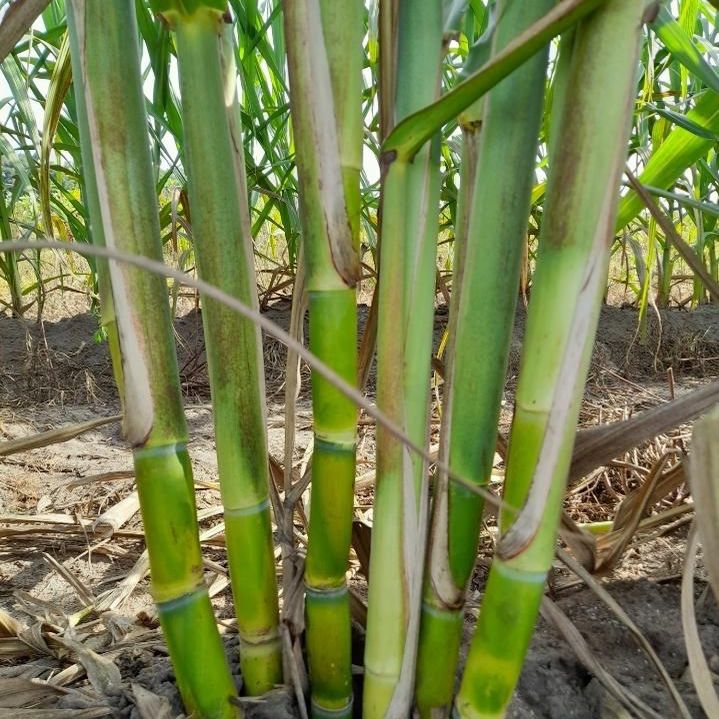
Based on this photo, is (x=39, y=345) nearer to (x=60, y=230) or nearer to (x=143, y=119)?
(x=60, y=230)

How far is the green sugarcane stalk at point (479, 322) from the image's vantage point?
32cm

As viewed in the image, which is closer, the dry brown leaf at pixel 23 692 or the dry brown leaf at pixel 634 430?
the dry brown leaf at pixel 634 430

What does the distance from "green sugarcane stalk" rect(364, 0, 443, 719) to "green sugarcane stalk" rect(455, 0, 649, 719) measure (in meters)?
0.05

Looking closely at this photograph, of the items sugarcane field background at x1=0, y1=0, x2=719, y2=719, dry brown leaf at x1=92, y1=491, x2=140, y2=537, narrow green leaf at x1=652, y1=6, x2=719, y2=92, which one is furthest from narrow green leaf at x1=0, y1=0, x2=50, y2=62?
→ dry brown leaf at x1=92, y1=491, x2=140, y2=537

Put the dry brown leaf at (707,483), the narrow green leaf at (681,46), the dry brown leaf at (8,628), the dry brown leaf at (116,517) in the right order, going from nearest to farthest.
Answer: the dry brown leaf at (707,483) < the narrow green leaf at (681,46) < the dry brown leaf at (8,628) < the dry brown leaf at (116,517)

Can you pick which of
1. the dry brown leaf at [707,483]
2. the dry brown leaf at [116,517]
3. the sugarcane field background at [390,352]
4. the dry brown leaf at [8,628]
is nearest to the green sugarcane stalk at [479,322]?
the sugarcane field background at [390,352]

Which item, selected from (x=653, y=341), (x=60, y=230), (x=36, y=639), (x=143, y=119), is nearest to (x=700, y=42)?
(x=653, y=341)

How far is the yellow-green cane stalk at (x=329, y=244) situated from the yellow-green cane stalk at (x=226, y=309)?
3 cm

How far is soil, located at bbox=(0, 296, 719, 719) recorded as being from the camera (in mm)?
475

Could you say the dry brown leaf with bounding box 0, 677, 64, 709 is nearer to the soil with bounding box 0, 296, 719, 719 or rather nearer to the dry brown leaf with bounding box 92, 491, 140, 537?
the soil with bounding box 0, 296, 719, 719

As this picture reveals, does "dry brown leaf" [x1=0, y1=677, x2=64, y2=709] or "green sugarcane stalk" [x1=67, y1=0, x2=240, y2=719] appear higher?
"green sugarcane stalk" [x1=67, y1=0, x2=240, y2=719]

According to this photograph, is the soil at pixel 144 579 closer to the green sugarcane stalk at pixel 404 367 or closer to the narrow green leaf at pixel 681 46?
the green sugarcane stalk at pixel 404 367

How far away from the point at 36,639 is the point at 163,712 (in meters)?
0.23

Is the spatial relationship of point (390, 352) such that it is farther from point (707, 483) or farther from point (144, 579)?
point (144, 579)
